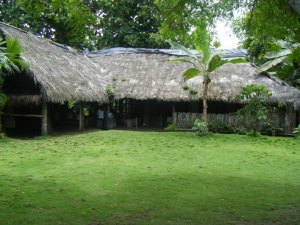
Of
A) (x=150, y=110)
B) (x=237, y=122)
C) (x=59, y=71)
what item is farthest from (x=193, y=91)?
(x=59, y=71)

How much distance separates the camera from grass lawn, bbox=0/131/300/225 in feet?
15.9

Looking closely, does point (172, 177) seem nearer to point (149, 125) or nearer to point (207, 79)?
point (207, 79)

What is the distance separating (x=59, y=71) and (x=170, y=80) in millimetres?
5712

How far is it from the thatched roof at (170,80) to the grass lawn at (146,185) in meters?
6.24

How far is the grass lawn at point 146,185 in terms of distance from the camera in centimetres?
484

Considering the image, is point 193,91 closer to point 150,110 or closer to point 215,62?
point 215,62

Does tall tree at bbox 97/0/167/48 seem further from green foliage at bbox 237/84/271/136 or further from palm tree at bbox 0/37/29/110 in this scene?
palm tree at bbox 0/37/29/110

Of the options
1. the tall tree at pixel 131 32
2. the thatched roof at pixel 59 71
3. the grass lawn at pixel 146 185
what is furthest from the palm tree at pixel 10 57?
the tall tree at pixel 131 32

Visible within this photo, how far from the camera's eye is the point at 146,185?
258 inches

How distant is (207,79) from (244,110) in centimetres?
209

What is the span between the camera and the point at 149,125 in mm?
21531

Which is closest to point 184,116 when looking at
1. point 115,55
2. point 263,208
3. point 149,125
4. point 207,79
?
point 207,79

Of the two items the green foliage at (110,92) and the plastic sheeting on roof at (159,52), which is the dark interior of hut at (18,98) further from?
the plastic sheeting on roof at (159,52)

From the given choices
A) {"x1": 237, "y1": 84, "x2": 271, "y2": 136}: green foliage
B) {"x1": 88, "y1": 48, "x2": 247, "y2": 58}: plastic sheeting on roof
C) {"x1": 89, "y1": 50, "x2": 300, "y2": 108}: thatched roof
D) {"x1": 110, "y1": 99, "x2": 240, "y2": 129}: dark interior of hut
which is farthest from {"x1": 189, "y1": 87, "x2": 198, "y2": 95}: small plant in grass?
{"x1": 88, "y1": 48, "x2": 247, "y2": 58}: plastic sheeting on roof
